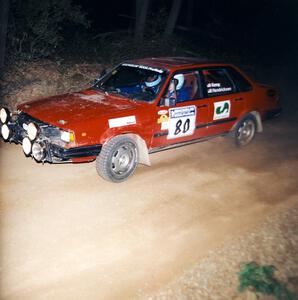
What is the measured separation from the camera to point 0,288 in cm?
328

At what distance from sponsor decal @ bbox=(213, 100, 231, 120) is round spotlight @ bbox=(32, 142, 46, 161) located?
10.2ft

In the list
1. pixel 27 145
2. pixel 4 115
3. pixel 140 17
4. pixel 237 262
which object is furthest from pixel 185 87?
pixel 140 17

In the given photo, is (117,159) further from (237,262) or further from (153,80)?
(237,262)

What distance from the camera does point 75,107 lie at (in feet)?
17.3

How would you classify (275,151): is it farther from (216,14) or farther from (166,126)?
(216,14)

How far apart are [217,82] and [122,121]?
2187mm

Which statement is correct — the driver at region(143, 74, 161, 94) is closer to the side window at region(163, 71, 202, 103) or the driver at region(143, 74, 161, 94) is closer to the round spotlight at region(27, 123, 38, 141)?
the side window at region(163, 71, 202, 103)

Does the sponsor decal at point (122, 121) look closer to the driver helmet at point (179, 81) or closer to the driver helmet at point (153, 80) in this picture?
the driver helmet at point (153, 80)

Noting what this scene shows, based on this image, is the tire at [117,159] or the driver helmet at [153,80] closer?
the tire at [117,159]

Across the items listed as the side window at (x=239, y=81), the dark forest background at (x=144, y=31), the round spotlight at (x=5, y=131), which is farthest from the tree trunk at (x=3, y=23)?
the side window at (x=239, y=81)

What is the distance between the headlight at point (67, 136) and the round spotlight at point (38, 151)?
0.93ft

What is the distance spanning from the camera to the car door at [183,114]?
5.66 meters

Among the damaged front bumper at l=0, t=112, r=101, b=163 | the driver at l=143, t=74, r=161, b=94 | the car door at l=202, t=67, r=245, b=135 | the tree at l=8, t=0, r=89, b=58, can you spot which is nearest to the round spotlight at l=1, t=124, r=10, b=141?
the damaged front bumper at l=0, t=112, r=101, b=163

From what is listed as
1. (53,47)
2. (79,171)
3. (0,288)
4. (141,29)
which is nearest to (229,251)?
(0,288)
